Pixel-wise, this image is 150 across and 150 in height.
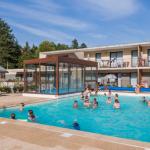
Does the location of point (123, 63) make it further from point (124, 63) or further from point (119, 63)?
point (119, 63)

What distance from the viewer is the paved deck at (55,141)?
18.0 ft

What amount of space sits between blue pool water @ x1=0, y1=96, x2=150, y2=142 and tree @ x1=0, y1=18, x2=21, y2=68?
4111 centimetres

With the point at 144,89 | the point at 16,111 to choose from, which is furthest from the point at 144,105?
the point at 16,111

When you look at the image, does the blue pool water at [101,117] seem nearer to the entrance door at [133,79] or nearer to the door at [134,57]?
the entrance door at [133,79]

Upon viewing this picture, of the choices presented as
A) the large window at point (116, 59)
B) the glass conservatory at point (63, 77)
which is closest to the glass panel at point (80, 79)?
the glass conservatory at point (63, 77)

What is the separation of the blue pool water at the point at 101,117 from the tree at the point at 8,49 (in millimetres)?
41108

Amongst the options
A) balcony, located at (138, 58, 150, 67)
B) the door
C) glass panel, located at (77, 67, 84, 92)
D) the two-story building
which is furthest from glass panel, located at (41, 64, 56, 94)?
balcony, located at (138, 58, 150, 67)

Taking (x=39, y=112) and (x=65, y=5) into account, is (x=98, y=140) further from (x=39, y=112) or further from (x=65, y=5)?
(x=65, y=5)

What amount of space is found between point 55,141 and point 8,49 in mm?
55443

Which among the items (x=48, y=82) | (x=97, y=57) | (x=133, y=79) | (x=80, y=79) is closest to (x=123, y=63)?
(x=133, y=79)

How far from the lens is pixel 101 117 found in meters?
13.7

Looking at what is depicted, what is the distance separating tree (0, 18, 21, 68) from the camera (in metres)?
56.6

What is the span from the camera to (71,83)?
87.2ft

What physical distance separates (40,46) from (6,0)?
1948 inches
